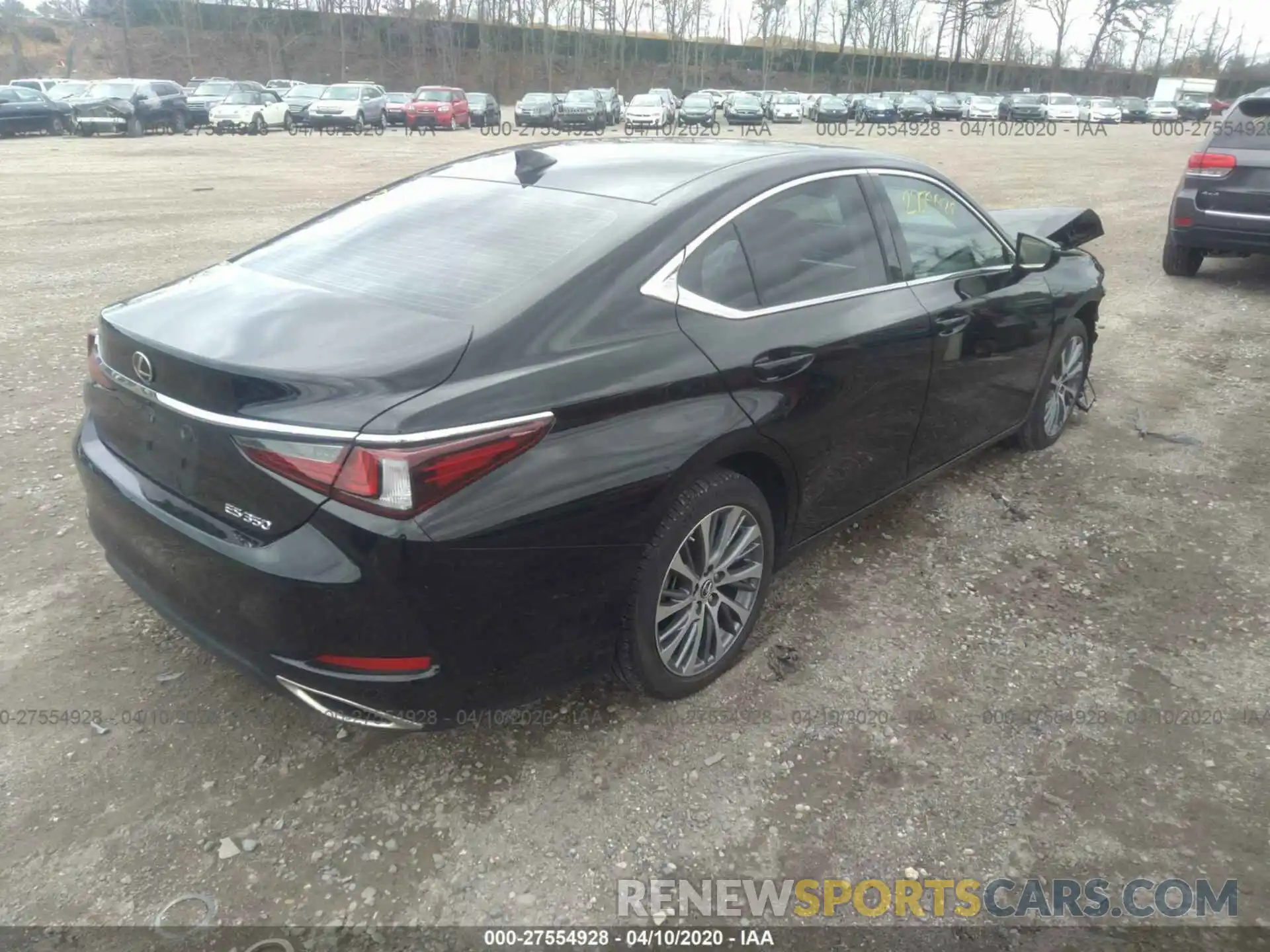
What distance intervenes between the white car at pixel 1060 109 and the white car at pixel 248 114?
37.6m

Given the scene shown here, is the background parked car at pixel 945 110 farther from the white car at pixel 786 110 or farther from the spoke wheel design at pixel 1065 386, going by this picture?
the spoke wheel design at pixel 1065 386

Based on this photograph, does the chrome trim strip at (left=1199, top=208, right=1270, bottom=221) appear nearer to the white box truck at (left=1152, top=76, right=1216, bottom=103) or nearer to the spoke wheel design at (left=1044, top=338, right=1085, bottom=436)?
the spoke wheel design at (left=1044, top=338, right=1085, bottom=436)

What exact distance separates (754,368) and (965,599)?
4.99 ft

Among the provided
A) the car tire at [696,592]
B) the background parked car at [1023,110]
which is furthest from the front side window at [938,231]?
the background parked car at [1023,110]

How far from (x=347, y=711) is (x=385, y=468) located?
2.37 ft

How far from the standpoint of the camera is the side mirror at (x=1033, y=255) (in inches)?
166

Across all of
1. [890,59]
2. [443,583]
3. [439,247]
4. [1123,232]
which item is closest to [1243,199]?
[1123,232]

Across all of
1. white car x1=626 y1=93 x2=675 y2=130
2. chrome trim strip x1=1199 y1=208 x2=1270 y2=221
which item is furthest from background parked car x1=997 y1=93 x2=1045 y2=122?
chrome trim strip x1=1199 y1=208 x2=1270 y2=221

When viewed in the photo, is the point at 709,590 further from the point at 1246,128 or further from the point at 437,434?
the point at 1246,128

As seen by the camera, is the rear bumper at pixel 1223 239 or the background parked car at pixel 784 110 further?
the background parked car at pixel 784 110

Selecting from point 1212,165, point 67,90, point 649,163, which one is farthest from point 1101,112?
point 649,163

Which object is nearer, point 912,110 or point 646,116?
point 646,116

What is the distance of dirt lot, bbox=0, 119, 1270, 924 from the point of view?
238 centimetres

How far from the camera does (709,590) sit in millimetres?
2936
